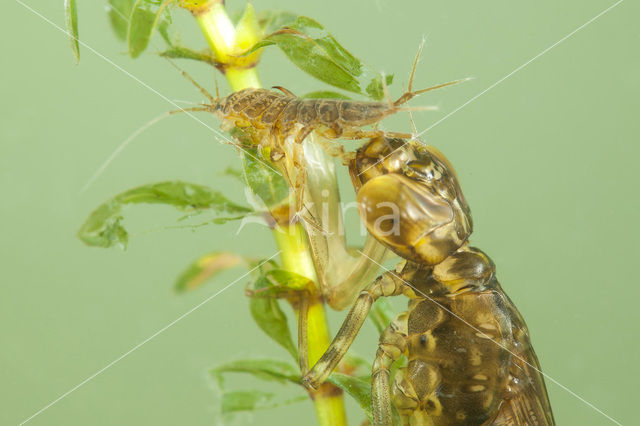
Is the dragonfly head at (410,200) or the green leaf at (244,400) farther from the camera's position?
the green leaf at (244,400)

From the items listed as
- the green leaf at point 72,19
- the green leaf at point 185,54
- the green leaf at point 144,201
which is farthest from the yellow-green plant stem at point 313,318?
the green leaf at point 72,19

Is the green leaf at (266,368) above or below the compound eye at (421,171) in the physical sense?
below

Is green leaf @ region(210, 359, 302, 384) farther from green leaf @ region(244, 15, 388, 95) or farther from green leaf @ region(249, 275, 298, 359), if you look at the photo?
green leaf @ region(244, 15, 388, 95)

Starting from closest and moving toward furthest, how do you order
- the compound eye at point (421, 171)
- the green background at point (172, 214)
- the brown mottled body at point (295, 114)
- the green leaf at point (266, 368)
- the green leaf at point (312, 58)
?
the brown mottled body at point (295, 114) < the green leaf at point (312, 58) < the compound eye at point (421, 171) < the green leaf at point (266, 368) < the green background at point (172, 214)

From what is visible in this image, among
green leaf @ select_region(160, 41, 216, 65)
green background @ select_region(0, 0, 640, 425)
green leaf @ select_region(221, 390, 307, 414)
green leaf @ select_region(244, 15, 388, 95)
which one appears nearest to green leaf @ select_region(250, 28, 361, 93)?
green leaf @ select_region(244, 15, 388, 95)

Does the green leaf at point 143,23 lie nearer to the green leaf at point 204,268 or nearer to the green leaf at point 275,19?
the green leaf at point 275,19

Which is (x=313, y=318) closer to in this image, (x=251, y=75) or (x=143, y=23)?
(x=251, y=75)
